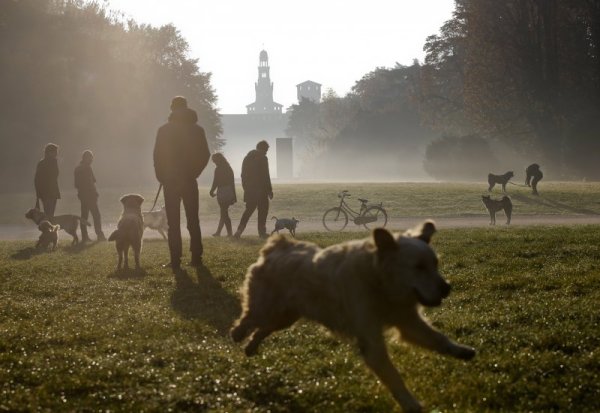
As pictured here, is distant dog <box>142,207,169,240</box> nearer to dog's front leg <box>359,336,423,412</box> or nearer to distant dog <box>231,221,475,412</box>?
distant dog <box>231,221,475,412</box>

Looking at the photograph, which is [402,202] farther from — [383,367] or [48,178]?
[383,367]

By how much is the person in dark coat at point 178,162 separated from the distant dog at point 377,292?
6.77 metres

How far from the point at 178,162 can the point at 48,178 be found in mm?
7839

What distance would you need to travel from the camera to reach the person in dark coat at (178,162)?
12.4 meters

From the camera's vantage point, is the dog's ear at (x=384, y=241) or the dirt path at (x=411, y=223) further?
the dirt path at (x=411, y=223)

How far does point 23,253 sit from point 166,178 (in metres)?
6.57

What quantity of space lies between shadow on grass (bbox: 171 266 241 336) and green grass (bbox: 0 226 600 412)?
2 centimetres

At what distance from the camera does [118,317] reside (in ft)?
A: 28.8

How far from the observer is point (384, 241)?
4.97 meters

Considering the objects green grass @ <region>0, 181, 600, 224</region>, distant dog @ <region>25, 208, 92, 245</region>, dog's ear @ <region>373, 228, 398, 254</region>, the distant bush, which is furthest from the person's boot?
the distant bush

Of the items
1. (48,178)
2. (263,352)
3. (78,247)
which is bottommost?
(78,247)

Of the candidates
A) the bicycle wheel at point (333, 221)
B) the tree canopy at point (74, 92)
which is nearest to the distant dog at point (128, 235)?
the bicycle wheel at point (333, 221)

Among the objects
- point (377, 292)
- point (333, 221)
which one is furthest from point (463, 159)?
point (377, 292)

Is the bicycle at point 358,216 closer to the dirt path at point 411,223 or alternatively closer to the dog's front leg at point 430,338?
the dirt path at point 411,223
